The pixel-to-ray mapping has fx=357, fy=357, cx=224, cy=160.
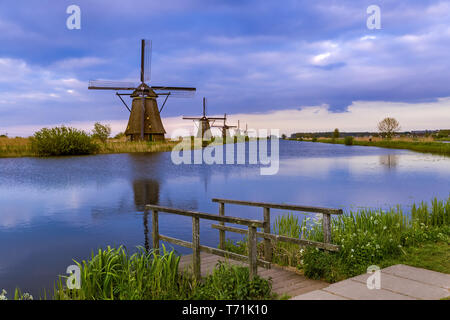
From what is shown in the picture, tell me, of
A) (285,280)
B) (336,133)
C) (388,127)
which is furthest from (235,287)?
(336,133)

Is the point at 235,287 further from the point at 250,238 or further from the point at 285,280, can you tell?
the point at 285,280

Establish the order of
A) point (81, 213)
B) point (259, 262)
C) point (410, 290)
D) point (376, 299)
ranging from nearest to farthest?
point (376, 299) → point (410, 290) → point (259, 262) → point (81, 213)

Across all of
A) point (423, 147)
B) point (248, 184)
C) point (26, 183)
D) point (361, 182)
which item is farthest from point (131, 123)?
point (423, 147)

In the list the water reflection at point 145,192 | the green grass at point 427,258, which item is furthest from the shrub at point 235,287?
the water reflection at point 145,192

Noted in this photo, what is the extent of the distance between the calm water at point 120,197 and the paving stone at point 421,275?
501cm

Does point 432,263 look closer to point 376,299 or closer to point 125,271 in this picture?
point 376,299

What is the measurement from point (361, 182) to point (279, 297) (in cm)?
1911

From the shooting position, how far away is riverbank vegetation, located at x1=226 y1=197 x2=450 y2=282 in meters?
5.32

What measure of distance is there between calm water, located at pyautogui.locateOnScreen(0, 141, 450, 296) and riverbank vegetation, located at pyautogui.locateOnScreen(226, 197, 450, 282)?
312 cm

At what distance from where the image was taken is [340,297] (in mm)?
4023

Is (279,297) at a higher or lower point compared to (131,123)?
lower

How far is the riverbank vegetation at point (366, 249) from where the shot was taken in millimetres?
5316

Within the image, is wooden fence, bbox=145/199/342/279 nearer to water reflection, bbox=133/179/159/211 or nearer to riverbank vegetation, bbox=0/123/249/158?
water reflection, bbox=133/179/159/211

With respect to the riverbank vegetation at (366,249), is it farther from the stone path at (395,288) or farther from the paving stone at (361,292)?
the paving stone at (361,292)
